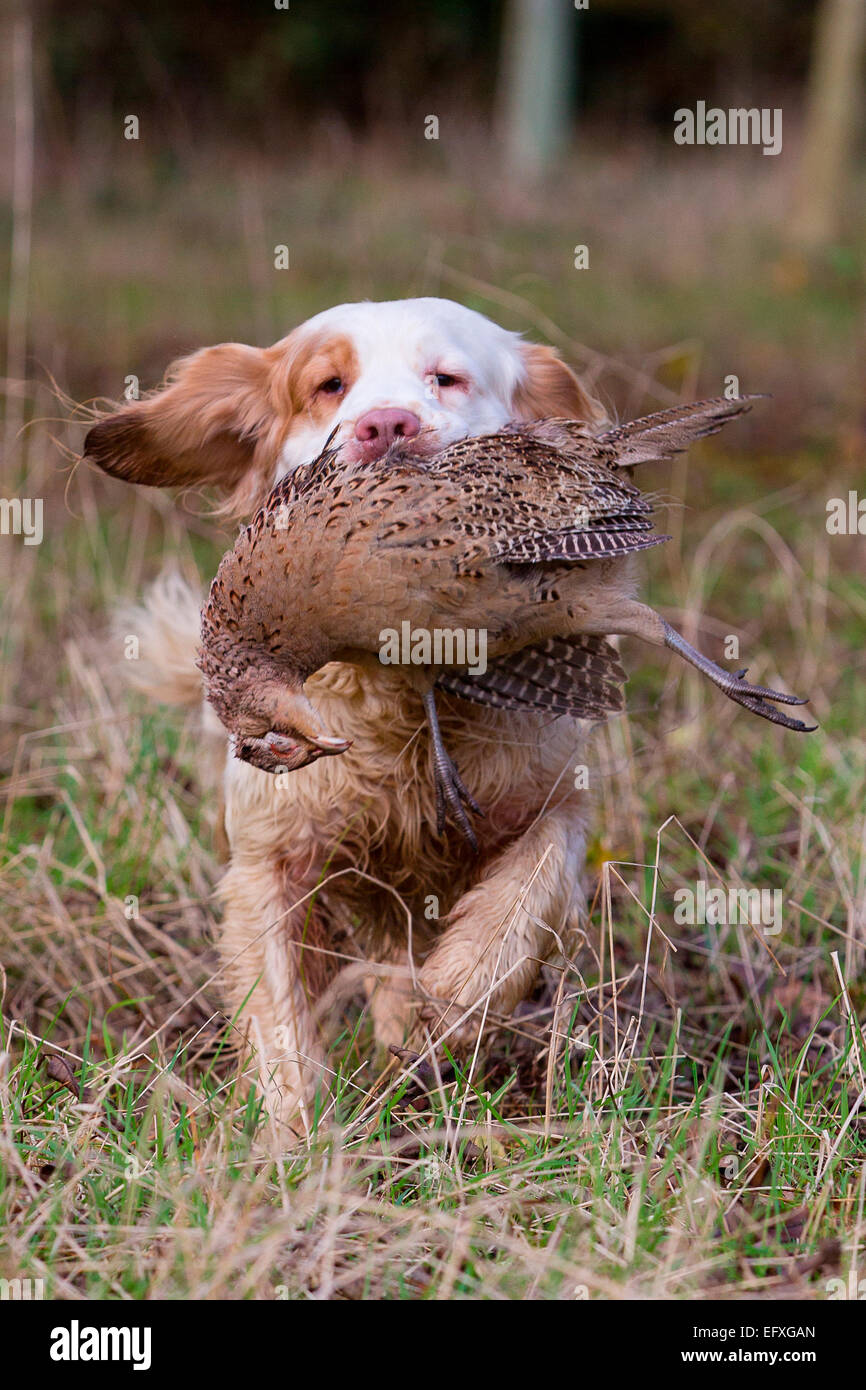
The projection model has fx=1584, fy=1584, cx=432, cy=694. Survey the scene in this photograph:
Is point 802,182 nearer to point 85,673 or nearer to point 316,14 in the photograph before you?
point 316,14

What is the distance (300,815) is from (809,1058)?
125cm

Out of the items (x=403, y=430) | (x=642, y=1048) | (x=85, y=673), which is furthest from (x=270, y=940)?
(x=85, y=673)

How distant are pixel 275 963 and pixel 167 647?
1.07m

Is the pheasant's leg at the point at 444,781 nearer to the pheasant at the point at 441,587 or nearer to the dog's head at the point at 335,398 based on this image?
the pheasant at the point at 441,587

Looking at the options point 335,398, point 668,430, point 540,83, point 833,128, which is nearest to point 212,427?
point 335,398

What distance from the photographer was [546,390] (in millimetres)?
3607

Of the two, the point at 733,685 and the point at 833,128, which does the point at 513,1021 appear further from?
the point at 833,128

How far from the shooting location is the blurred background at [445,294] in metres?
4.13

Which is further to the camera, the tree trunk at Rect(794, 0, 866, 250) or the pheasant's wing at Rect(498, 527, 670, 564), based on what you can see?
the tree trunk at Rect(794, 0, 866, 250)

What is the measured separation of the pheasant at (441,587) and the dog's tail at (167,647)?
50.7 inches

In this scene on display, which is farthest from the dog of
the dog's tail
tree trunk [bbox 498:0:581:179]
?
tree trunk [bbox 498:0:581:179]

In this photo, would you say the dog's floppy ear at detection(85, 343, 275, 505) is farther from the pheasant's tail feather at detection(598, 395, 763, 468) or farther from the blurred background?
the pheasant's tail feather at detection(598, 395, 763, 468)

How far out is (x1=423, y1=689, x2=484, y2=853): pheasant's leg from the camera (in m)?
2.89

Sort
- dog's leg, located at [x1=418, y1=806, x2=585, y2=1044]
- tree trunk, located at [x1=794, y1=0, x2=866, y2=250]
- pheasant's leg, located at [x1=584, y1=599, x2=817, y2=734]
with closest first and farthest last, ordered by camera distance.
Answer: pheasant's leg, located at [x1=584, y1=599, x2=817, y2=734]
dog's leg, located at [x1=418, y1=806, x2=585, y2=1044]
tree trunk, located at [x1=794, y1=0, x2=866, y2=250]
